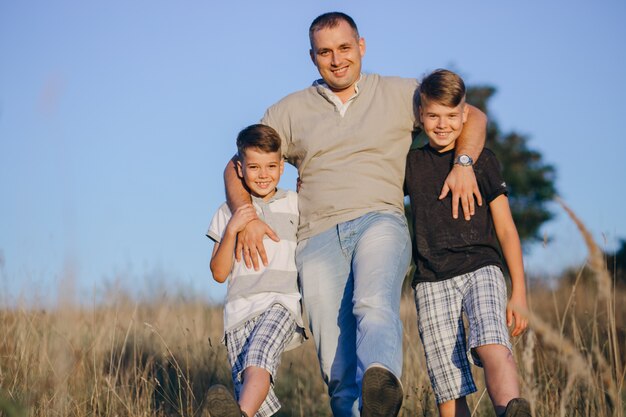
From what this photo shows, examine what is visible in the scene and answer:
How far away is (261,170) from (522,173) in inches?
836

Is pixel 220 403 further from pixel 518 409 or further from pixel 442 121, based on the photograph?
pixel 442 121

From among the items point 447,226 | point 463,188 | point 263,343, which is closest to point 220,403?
point 263,343

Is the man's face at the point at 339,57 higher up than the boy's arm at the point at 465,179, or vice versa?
the man's face at the point at 339,57

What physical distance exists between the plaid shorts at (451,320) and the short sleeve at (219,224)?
118 centimetres

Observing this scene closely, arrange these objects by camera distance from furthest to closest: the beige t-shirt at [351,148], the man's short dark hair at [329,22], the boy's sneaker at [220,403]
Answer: the man's short dark hair at [329,22], the beige t-shirt at [351,148], the boy's sneaker at [220,403]

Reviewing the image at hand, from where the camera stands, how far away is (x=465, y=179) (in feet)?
13.9

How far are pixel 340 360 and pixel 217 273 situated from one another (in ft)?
2.77

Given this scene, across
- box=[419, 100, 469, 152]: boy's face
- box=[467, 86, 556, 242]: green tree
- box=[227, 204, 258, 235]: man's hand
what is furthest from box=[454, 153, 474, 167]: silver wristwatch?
box=[467, 86, 556, 242]: green tree

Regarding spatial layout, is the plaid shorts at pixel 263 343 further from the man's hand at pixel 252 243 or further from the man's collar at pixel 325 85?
the man's collar at pixel 325 85

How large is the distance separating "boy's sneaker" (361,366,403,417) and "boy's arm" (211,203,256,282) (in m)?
1.27

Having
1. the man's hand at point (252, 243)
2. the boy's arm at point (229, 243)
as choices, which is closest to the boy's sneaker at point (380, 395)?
the man's hand at point (252, 243)

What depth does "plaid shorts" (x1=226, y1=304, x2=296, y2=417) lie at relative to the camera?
4.12m

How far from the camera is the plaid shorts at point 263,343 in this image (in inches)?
162

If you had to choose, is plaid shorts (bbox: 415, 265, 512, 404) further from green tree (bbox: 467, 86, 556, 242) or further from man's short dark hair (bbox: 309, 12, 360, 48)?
green tree (bbox: 467, 86, 556, 242)
